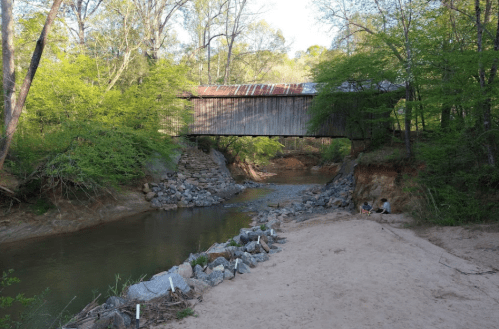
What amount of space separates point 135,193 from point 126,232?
430cm

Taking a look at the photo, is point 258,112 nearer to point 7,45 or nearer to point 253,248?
point 7,45

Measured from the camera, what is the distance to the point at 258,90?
1720 centimetres

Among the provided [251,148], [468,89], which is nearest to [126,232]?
[468,89]

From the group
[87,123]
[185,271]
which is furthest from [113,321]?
[87,123]

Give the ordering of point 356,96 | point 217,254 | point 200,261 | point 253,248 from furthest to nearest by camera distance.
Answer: point 356,96, point 253,248, point 217,254, point 200,261

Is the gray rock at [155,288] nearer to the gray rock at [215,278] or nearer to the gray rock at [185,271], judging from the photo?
the gray rock at [215,278]

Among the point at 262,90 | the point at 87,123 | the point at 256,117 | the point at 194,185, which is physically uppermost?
the point at 262,90

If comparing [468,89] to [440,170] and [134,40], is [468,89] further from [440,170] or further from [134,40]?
[134,40]

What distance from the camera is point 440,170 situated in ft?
29.1

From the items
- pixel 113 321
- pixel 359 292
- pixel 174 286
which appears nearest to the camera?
pixel 113 321

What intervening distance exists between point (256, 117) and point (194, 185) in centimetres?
508

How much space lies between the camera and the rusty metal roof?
16.6 meters

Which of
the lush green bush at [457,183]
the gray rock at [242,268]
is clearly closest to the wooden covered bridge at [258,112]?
the lush green bush at [457,183]

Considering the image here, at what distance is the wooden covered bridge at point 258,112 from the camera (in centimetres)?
1656
